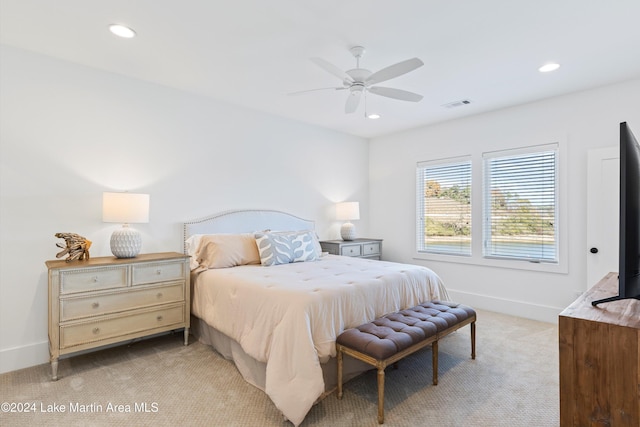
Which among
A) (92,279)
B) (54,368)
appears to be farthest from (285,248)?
(54,368)

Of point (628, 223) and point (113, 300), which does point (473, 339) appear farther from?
point (113, 300)

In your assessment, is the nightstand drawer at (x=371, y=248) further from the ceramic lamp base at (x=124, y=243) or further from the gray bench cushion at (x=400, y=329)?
the ceramic lamp base at (x=124, y=243)

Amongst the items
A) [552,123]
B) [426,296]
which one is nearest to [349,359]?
[426,296]

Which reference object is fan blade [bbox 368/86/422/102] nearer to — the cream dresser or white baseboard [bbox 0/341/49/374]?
the cream dresser

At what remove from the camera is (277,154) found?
4.63 meters

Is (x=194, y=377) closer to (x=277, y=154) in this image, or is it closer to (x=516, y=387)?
(x=516, y=387)

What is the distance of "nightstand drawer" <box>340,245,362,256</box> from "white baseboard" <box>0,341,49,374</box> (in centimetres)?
329

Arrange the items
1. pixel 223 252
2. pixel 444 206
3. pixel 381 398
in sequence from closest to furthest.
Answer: pixel 381 398, pixel 223 252, pixel 444 206

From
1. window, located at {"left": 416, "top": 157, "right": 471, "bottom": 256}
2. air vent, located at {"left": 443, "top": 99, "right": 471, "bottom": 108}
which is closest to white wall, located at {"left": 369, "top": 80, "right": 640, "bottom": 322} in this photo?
window, located at {"left": 416, "top": 157, "right": 471, "bottom": 256}

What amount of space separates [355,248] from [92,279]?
10.6 ft

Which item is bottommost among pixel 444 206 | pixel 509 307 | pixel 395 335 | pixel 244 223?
pixel 509 307

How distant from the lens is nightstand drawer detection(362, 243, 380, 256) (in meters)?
5.09

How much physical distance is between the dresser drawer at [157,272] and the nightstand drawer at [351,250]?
2.24m

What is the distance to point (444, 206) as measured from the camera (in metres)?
5.02
